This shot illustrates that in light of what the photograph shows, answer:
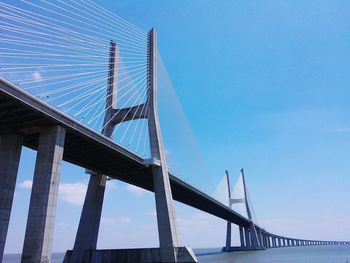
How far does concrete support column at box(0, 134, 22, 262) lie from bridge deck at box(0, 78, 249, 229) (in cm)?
72

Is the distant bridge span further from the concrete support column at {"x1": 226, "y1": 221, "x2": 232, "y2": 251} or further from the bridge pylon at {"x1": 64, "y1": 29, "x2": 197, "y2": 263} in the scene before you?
the concrete support column at {"x1": 226, "y1": 221, "x2": 232, "y2": 251}

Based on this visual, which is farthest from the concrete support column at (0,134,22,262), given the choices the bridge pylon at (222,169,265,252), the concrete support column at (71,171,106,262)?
the bridge pylon at (222,169,265,252)

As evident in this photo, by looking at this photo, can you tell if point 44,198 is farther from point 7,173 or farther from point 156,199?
point 156,199

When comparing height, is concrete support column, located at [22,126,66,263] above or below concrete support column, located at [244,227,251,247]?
below

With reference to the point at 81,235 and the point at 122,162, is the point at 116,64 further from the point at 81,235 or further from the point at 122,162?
the point at 81,235

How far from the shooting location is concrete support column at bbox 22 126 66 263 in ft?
79.0

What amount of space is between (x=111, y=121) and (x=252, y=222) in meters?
72.8

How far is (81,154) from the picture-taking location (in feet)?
111

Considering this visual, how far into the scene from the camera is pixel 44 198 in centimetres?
2480

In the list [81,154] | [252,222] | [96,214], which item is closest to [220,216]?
[252,222]

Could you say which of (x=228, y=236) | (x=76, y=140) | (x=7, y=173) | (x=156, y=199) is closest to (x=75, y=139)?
(x=76, y=140)

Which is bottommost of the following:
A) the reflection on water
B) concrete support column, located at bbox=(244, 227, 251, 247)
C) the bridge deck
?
the reflection on water

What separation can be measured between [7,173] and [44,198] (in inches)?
169

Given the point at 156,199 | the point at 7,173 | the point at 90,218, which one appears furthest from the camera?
the point at 90,218
